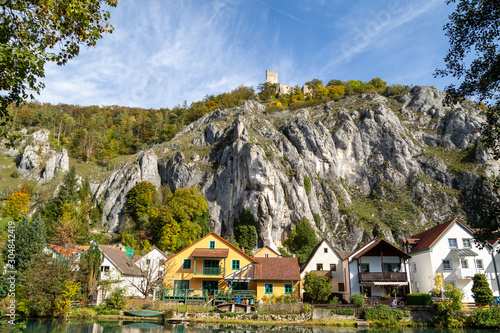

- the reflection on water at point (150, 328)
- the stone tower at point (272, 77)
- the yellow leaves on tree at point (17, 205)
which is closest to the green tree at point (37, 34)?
the reflection on water at point (150, 328)

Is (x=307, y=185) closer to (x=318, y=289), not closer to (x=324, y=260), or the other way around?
(x=324, y=260)

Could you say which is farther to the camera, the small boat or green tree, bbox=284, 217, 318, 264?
green tree, bbox=284, 217, 318, 264

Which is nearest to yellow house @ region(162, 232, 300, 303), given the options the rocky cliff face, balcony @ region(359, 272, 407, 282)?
balcony @ region(359, 272, 407, 282)

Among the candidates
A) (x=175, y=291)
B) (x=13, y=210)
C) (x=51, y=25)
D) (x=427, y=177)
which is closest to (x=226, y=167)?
(x=175, y=291)

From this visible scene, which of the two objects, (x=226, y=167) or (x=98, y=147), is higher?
(x=98, y=147)

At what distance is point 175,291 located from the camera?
36.6 metres

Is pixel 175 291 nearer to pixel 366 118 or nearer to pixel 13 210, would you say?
pixel 13 210

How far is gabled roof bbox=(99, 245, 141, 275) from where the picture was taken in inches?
1439

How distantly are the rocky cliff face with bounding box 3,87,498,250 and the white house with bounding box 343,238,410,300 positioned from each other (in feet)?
75.4

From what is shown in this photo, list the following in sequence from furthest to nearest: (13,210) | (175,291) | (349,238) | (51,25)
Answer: (349,238) < (13,210) < (175,291) < (51,25)

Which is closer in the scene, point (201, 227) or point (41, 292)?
point (41, 292)

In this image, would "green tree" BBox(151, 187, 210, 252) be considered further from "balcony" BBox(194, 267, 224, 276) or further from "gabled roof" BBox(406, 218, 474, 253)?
"gabled roof" BBox(406, 218, 474, 253)

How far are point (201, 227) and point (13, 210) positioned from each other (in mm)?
33755

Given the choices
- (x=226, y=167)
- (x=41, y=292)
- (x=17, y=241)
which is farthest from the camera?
(x=226, y=167)
